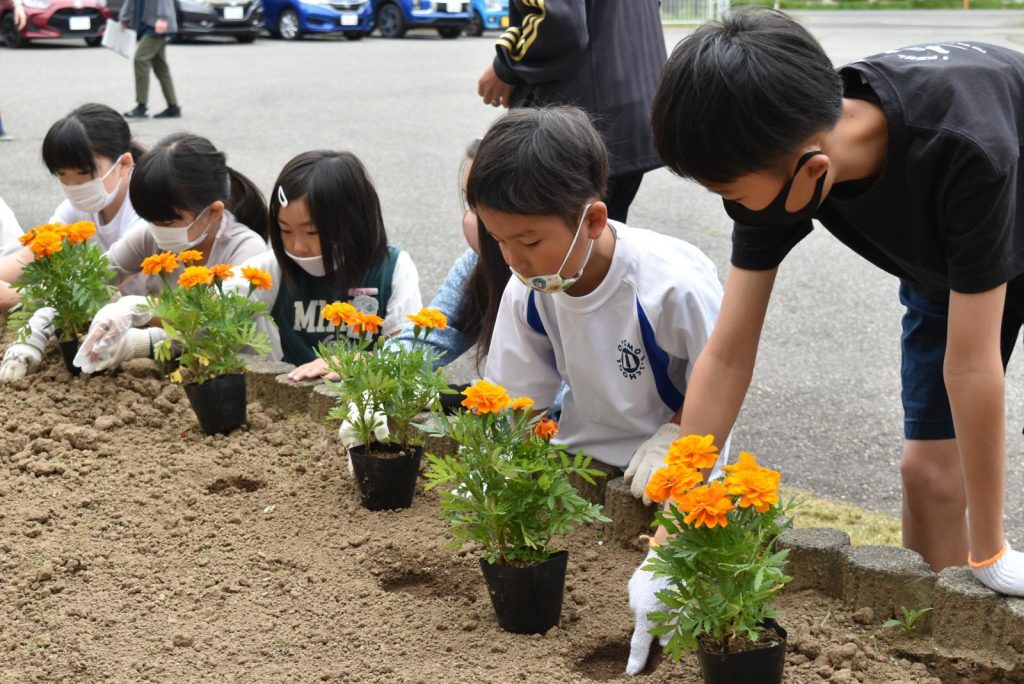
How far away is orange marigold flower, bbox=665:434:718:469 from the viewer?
1.85 m

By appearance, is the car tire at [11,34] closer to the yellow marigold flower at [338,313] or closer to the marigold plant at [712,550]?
the yellow marigold flower at [338,313]

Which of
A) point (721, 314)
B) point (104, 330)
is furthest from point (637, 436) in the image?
point (104, 330)

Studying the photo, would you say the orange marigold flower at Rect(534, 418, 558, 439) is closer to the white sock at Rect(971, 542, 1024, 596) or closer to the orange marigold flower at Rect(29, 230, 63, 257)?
the white sock at Rect(971, 542, 1024, 596)

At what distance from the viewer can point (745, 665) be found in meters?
1.94

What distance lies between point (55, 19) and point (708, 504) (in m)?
16.8

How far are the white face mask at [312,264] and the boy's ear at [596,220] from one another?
1374 millimetres

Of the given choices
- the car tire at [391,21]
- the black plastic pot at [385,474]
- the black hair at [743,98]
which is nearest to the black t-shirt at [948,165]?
the black hair at [743,98]

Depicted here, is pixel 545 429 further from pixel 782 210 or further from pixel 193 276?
pixel 193 276

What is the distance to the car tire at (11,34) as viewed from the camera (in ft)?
54.3

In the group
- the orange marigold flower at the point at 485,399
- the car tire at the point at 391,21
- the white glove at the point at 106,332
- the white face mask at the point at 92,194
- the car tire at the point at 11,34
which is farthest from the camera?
the car tire at the point at 391,21

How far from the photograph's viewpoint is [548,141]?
249cm

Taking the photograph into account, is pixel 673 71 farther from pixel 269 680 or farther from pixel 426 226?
pixel 426 226

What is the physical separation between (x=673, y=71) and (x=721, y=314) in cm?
60

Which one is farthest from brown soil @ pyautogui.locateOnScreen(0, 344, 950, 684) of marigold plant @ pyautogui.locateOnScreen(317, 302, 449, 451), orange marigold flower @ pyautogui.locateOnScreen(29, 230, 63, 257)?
orange marigold flower @ pyautogui.locateOnScreen(29, 230, 63, 257)
